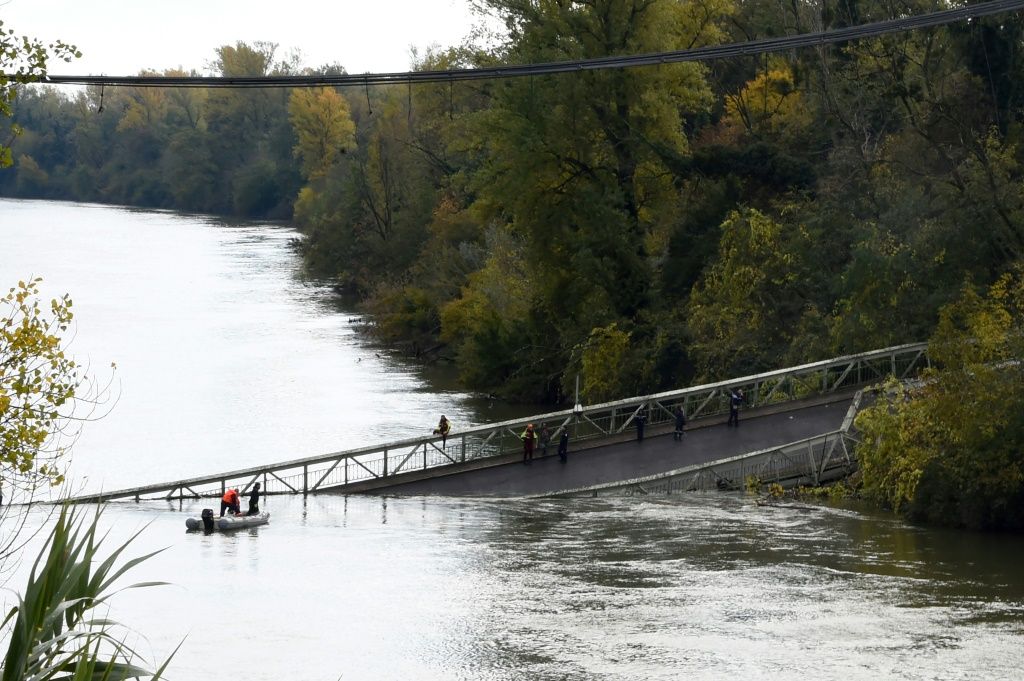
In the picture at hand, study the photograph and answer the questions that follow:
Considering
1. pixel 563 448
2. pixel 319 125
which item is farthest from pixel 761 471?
pixel 319 125

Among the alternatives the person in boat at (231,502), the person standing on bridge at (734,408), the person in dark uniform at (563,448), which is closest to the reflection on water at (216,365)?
the person in boat at (231,502)

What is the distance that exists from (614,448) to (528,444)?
2.58 m

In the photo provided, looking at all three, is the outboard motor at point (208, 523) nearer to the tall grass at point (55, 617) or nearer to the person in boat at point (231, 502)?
the person in boat at point (231, 502)

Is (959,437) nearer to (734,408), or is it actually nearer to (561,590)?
(734,408)

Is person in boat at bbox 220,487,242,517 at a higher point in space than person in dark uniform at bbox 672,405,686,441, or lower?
lower

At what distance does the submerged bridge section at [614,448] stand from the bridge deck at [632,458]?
26mm

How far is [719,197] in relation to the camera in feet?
179

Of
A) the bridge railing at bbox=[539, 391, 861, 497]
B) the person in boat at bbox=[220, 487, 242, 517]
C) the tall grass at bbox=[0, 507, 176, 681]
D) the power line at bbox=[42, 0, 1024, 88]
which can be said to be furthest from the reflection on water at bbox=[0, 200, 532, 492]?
the tall grass at bbox=[0, 507, 176, 681]

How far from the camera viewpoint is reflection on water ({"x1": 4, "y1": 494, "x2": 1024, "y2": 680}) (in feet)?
73.7

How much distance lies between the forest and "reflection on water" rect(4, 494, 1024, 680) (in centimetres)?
1306

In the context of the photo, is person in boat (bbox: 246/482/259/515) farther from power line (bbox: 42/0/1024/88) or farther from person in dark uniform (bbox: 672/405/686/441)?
person in dark uniform (bbox: 672/405/686/441)

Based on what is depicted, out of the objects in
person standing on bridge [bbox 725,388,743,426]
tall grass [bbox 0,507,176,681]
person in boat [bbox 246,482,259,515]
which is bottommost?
person in boat [bbox 246,482,259,515]

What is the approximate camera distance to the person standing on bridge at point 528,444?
36894mm

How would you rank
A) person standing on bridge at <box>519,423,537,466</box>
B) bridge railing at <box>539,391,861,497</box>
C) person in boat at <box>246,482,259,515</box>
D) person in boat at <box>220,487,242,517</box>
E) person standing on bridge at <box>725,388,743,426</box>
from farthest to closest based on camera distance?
person standing on bridge at <box>725,388,743,426</box> < person standing on bridge at <box>519,423,537,466</box> < bridge railing at <box>539,391,861,497</box> < person in boat at <box>246,482,259,515</box> < person in boat at <box>220,487,242,517</box>
